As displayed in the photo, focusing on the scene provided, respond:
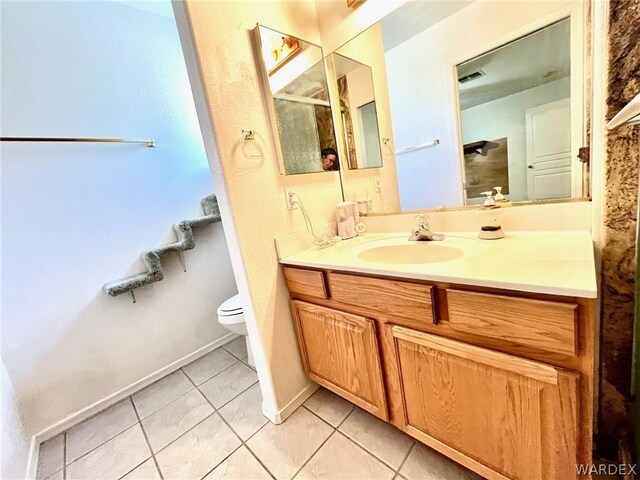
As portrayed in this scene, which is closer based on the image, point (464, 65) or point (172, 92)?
point (464, 65)

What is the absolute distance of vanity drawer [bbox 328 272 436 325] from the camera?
2.71 ft

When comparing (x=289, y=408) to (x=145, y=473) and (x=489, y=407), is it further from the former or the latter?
(x=489, y=407)

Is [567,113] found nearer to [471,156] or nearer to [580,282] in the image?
[471,156]

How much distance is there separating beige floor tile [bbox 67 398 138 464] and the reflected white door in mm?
2335

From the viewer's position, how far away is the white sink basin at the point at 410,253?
109 centimetres

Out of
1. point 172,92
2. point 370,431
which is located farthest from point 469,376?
point 172,92

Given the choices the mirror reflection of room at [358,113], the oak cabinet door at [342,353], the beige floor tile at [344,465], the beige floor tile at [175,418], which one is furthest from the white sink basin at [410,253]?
the beige floor tile at [175,418]

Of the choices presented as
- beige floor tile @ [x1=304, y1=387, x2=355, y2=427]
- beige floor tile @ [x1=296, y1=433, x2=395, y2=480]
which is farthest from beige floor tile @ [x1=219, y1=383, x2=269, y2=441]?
beige floor tile @ [x1=296, y1=433, x2=395, y2=480]

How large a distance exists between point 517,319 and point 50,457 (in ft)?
7.23

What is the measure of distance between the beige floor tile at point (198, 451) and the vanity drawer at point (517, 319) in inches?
47.4

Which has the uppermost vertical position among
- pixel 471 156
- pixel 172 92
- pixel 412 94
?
pixel 172 92

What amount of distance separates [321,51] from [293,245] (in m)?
1.14

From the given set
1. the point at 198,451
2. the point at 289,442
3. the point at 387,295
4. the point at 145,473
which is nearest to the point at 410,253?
the point at 387,295

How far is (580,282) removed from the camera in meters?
0.57
